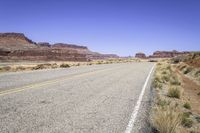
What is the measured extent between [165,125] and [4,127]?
338cm

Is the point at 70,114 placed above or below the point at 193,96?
above

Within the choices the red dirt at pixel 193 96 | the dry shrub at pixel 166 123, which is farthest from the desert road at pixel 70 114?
the red dirt at pixel 193 96

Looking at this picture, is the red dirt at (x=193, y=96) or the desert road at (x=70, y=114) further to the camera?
the red dirt at (x=193, y=96)

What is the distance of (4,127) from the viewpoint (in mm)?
5309

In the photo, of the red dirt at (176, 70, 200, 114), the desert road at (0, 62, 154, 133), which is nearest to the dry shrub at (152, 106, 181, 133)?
the desert road at (0, 62, 154, 133)

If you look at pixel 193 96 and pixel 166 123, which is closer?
pixel 166 123

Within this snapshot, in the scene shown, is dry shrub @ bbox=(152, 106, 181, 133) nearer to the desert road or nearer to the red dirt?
the desert road

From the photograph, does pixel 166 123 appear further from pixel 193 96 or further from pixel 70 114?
pixel 193 96

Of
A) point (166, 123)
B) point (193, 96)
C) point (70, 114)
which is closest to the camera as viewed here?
point (166, 123)

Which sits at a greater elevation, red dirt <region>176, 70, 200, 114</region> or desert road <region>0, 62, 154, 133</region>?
desert road <region>0, 62, 154, 133</region>

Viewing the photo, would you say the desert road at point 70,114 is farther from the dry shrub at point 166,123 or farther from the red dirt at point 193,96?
the red dirt at point 193,96

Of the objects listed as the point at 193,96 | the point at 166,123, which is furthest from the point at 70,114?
the point at 193,96

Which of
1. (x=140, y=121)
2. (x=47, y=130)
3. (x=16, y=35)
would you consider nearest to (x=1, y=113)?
(x=47, y=130)

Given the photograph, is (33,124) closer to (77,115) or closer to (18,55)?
(77,115)
